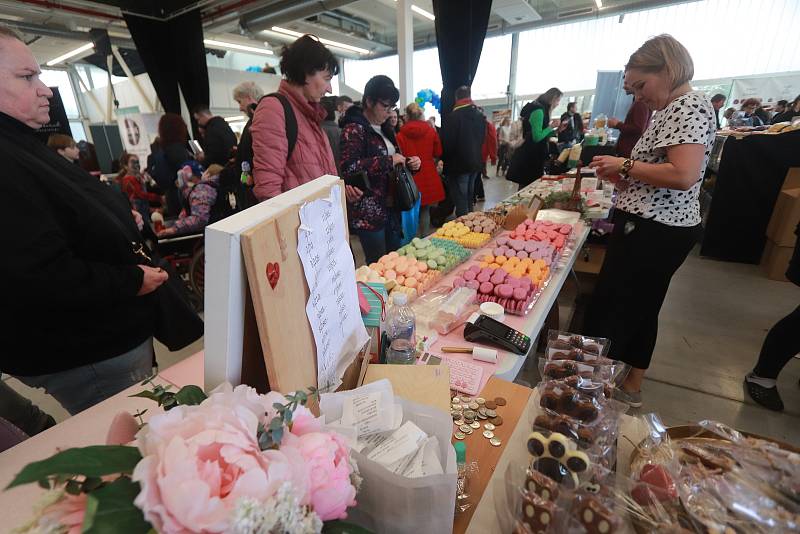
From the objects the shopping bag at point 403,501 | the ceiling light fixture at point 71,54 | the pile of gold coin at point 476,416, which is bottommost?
the pile of gold coin at point 476,416

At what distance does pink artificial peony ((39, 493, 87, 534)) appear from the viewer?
32 cm

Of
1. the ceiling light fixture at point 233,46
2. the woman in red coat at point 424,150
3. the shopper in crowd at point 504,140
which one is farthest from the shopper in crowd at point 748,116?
the ceiling light fixture at point 233,46

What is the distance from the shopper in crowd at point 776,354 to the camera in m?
1.81

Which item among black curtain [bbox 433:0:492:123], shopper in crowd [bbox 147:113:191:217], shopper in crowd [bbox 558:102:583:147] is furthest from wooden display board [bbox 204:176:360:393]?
shopper in crowd [bbox 558:102:583:147]

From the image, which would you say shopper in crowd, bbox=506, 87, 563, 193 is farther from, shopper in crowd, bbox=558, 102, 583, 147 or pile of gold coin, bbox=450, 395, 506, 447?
pile of gold coin, bbox=450, 395, 506, 447

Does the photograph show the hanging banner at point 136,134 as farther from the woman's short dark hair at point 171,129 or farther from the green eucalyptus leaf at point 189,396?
the green eucalyptus leaf at point 189,396

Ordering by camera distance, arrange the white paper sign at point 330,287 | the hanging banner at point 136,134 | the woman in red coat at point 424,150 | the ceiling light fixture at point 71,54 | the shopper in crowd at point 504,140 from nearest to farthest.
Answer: the white paper sign at point 330,287 < the woman in red coat at point 424,150 < the hanging banner at point 136,134 < the ceiling light fixture at point 71,54 < the shopper in crowd at point 504,140

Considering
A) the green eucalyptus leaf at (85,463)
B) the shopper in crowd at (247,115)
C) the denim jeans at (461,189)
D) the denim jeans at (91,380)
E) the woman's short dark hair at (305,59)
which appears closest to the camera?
the green eucalyptus leaf at (85,463)

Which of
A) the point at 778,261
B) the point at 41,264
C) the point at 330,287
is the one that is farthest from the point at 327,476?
the point at 778,261

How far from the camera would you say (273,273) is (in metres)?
0.50

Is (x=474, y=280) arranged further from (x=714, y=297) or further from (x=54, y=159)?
(x=714, y=297)

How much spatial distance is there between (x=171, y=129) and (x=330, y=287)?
367 cm

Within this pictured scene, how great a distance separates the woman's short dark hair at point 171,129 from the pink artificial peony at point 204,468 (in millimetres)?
3830

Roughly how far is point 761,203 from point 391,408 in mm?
4797
